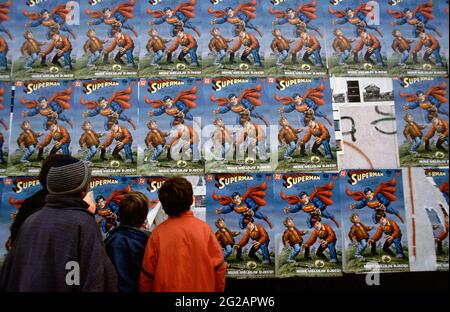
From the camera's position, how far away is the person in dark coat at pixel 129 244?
1984 mm

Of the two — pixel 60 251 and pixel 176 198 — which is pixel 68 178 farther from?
pixel 176 198

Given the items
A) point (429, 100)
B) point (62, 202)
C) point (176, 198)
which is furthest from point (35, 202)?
point (429, 100)

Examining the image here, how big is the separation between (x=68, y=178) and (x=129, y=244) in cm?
46

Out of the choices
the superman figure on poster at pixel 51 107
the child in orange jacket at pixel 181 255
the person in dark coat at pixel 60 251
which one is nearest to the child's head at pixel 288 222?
the child in orange jacket at pixel 181 255

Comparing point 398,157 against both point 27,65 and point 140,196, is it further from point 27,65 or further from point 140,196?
point 27,65

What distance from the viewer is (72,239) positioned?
5.55 ft

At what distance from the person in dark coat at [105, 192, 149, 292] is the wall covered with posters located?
13.7 inches

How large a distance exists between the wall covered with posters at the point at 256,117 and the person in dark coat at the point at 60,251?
0.70 meters

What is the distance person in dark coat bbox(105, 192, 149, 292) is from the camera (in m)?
1.98

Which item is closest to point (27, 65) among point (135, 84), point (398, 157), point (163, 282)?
point (135, 84)

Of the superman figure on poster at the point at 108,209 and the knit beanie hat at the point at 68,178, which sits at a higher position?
the knit beanie hat at the point at 68,178

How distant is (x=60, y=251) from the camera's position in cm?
167

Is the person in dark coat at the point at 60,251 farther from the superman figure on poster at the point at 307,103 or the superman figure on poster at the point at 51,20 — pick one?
the superman figure on poster at the point at 307,103

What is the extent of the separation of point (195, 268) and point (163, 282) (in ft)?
0.52
